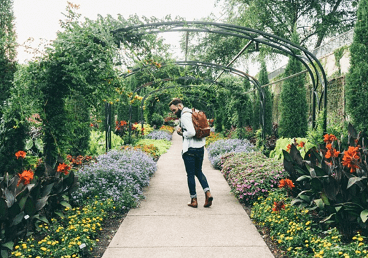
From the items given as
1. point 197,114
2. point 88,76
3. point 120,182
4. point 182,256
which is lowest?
point 182,256

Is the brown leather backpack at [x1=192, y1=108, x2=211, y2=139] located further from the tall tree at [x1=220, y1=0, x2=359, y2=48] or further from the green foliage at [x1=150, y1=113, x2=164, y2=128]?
the green foliage at [x1=150, y1=113, x2=164, y2=128]

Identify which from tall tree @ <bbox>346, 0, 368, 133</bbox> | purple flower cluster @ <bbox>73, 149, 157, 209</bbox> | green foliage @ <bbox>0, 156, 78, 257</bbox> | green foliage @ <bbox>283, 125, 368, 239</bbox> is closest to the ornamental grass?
green foliage @ <bbox>283, 125, 368, 239</bbox>

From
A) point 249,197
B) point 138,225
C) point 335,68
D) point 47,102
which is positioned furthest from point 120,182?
point 335,68

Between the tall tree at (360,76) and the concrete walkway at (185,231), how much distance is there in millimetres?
3140

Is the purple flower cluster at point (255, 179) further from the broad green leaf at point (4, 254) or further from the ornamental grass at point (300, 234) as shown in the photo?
the broad green leaf at point (4, 254)

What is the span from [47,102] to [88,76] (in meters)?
0.66

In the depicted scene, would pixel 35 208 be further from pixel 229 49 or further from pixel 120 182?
pixel 229 49

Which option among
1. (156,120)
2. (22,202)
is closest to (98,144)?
(22,202)

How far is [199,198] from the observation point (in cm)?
519

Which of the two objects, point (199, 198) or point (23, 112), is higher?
point (23, 112)

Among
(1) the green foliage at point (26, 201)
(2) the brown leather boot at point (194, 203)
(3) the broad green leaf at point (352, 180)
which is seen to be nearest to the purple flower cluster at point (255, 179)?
(2) the brown leather boot at point (194, 203)

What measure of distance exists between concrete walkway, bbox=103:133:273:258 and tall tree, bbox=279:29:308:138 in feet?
22.3

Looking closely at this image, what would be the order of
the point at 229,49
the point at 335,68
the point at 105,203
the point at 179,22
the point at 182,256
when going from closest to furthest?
the point at 182,256, the point at 105,203, the point at 179,22, the point at 335,68, the point at 229,49

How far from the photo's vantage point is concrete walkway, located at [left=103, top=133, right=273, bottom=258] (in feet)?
A: 10.2
